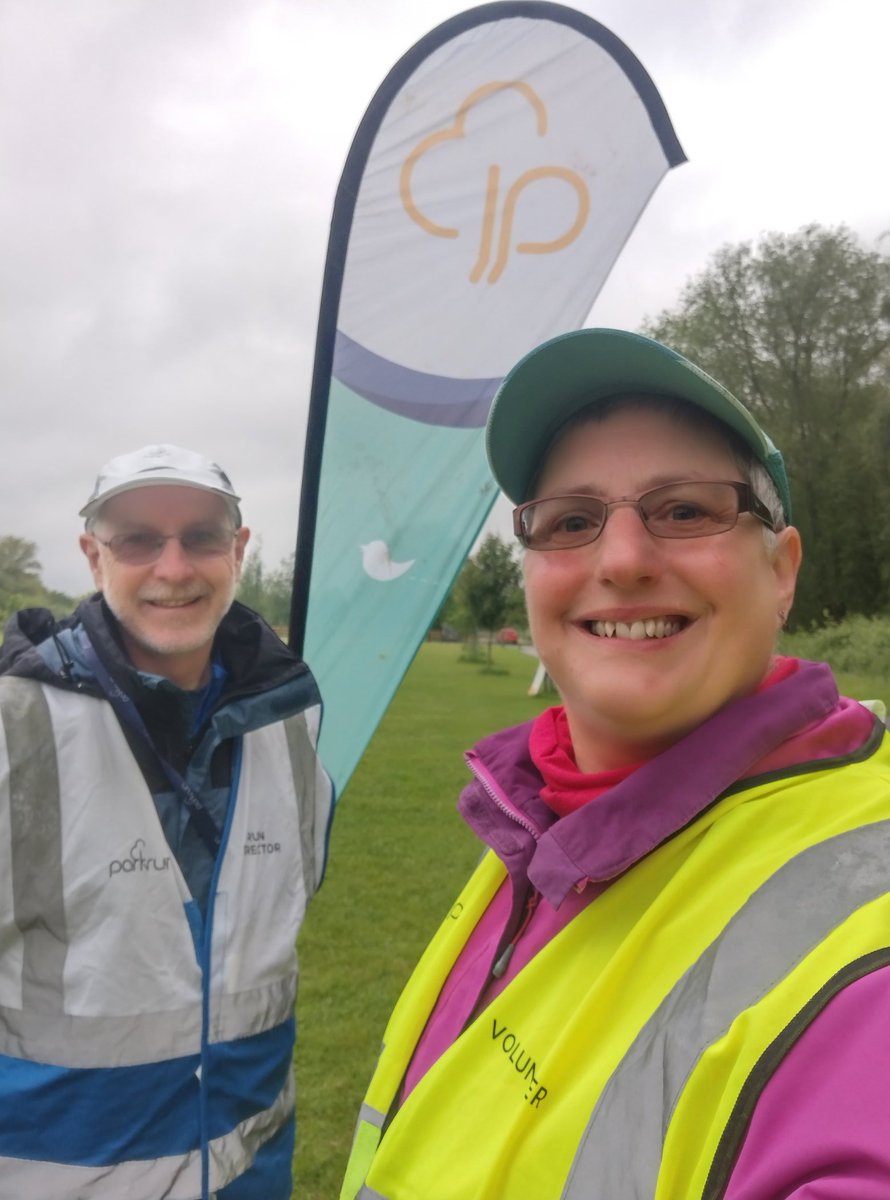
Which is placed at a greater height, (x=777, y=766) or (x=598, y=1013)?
(x=777, y=766)

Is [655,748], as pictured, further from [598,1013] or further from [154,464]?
[154,464]

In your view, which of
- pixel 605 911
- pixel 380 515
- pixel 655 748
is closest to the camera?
pixel 605 911

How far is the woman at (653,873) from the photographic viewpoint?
785 mm

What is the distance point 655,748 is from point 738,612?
0.74 feet

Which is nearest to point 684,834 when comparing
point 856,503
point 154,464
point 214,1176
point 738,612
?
point 738,612

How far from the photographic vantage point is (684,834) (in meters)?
1.08

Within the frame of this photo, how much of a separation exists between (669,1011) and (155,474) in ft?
6.59

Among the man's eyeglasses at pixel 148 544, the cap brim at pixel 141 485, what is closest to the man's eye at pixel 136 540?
the man's eyeglasses at pixel 148 544

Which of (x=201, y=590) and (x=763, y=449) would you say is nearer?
(x=763, y=449)

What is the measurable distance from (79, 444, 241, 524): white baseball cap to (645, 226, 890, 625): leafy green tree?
26.5 meters

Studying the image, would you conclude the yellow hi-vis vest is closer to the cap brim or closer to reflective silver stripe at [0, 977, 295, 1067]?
reflective silver stripe at [0, 977, 295, 1067]

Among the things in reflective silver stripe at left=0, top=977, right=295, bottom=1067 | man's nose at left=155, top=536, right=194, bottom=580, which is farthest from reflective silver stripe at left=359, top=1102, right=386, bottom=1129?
man's nose at left=155, top=536, right=194, bottom=580

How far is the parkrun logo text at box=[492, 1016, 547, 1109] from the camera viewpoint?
1009 mm

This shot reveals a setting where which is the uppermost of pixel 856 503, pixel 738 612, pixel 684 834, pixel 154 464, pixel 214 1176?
pixel 856 503
